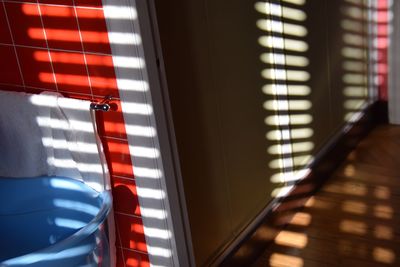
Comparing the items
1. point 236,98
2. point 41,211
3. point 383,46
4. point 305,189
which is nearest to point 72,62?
point 41,211

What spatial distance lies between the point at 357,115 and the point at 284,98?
2.94 ft

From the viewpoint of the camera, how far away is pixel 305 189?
268 centimetres

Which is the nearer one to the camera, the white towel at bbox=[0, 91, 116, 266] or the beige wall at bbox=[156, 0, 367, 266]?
the white towel at bbox=[0, 91, 116, 266]

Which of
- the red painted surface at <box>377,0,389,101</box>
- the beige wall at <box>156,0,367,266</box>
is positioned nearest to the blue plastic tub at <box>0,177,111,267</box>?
the beige wall at <box>156,0,367,266</box>

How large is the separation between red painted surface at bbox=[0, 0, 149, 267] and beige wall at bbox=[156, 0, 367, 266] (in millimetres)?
191

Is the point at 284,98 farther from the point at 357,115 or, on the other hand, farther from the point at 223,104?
the point at 357,115

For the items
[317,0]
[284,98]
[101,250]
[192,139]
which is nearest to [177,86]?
[192,139]

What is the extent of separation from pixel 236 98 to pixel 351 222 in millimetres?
765

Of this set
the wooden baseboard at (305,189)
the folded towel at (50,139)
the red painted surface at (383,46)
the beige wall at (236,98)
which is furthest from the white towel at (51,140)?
the red painted surface at (383,46)

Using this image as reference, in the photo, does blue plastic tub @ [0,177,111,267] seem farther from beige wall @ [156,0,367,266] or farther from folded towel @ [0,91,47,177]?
beige wall @ [156,0,367,266]

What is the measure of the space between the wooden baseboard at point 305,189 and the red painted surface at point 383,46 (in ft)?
0.27

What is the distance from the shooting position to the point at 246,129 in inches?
87.3

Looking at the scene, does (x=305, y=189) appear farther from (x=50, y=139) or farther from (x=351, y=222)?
(x=50, y=139)

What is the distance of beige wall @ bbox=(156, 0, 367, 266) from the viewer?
1889 millimetres
